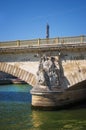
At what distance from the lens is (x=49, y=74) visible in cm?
2062

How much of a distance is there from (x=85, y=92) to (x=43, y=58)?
5.76 meters

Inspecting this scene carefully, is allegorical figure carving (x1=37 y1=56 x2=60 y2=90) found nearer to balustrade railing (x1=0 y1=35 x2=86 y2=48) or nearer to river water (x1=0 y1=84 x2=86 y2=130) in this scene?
balustrade railing (x1=0 y1=35 x2=86 y2=48)

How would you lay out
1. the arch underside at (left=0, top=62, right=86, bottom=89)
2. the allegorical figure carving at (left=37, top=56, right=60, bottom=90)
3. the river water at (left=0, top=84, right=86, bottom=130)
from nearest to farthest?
the river water at (left=0, top=84, right=86, bottom=130) < the arch underside at (left=0, top=62, right=86, bottom=89) < the allegorical figure carving at (left=37, top=56, right=60, bottom=90)

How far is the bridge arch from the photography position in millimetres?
22172

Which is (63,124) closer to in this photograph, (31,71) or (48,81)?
(48,81)

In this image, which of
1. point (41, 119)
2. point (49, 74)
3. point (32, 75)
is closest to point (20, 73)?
point (32, 75)

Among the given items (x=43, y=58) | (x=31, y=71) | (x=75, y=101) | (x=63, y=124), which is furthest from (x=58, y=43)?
(x=63, y=124)

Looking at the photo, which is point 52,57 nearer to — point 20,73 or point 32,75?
point 32,75

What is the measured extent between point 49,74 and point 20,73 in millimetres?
3086

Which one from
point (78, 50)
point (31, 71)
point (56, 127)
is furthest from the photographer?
point (31, 71)

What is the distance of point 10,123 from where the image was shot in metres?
16.9

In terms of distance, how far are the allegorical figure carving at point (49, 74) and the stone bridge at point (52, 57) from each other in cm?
15

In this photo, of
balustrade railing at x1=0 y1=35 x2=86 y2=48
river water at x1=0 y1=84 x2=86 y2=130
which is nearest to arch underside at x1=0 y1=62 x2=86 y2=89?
balustrade railing at x1=0 y1=35 x2=86 y2=48

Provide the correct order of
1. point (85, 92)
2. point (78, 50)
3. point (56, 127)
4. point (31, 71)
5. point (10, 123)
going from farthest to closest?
point (85, 92) → point (31, 71) → point (78, 50) → point (10, 123) → point (56, 127)
